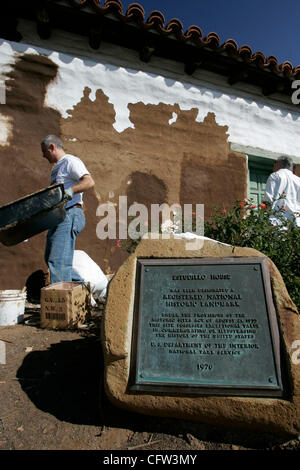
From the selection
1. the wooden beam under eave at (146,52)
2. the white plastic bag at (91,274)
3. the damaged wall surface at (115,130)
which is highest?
the wooden beam under eave at (146,52)

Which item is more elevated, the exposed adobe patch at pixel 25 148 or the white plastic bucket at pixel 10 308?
the exposed adobe patch at pixel 25 148

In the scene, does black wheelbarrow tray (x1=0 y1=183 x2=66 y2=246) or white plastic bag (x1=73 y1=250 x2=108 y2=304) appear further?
white plastic bag (x1=73 y1=250 x2=108 y2=304)

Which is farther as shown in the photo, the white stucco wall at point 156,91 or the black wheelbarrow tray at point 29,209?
the white stucco wall at point 156,91

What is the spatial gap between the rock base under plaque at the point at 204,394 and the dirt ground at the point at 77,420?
0.09 m

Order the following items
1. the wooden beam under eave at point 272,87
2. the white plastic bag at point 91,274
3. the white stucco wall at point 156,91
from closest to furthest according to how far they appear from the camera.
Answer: the white plastic bag at point 91,274 → the white stucco wall at point 156,91 → the wooden beam under eave at point 272,87

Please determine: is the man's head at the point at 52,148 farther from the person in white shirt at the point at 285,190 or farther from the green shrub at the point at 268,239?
the person in white shirt at the point at 285,190

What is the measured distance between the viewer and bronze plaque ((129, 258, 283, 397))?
4.75ft

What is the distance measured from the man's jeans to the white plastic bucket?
0.36m

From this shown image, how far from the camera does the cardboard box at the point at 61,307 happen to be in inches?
104

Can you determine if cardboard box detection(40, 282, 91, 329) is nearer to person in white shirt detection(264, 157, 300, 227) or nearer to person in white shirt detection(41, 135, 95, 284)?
person in white shirt detection(41, 135, 95, 284)

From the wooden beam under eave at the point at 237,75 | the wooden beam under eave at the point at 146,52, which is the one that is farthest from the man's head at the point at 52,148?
the wooden beam under eave at the point at 237,75

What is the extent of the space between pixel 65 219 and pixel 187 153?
2.78m

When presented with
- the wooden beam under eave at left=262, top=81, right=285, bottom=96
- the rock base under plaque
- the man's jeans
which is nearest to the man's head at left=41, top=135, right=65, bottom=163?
the man's jeans
